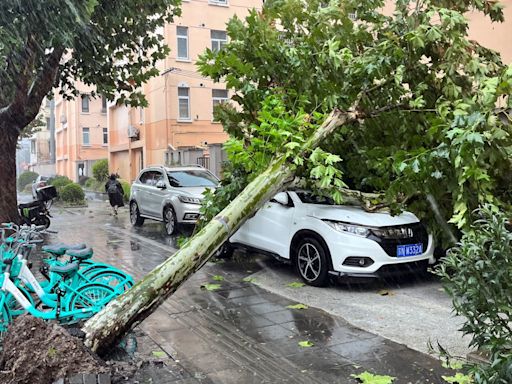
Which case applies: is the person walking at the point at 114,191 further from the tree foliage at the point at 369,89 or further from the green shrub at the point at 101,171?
the green shrub at the point at 101,171

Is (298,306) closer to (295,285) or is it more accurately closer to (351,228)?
(295,285)

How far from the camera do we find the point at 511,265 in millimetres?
2527

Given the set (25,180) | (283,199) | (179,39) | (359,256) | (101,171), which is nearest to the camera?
(359,256)

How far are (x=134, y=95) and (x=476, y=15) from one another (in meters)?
8.47

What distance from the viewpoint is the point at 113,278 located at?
5.71 metres

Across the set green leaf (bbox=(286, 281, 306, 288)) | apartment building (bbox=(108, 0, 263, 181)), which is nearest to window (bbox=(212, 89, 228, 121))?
apartment building (bbox=(108, 0, 263, 181))

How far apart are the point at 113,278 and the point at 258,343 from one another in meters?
1.82

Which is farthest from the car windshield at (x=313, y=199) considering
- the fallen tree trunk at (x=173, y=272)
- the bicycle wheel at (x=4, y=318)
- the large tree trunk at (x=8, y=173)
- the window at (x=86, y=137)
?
the window at (x=86, y=137)

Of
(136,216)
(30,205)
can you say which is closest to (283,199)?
(136,216)

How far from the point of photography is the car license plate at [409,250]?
6695 mm

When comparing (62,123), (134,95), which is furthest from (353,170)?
(62,123)

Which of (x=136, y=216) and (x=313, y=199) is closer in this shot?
(x=313, y=199)

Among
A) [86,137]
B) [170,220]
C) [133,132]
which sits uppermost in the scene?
[86,137]

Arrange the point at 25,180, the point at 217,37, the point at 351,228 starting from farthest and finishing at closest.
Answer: the point at 25,180 → the point at 217,37 → the point at 351,228
